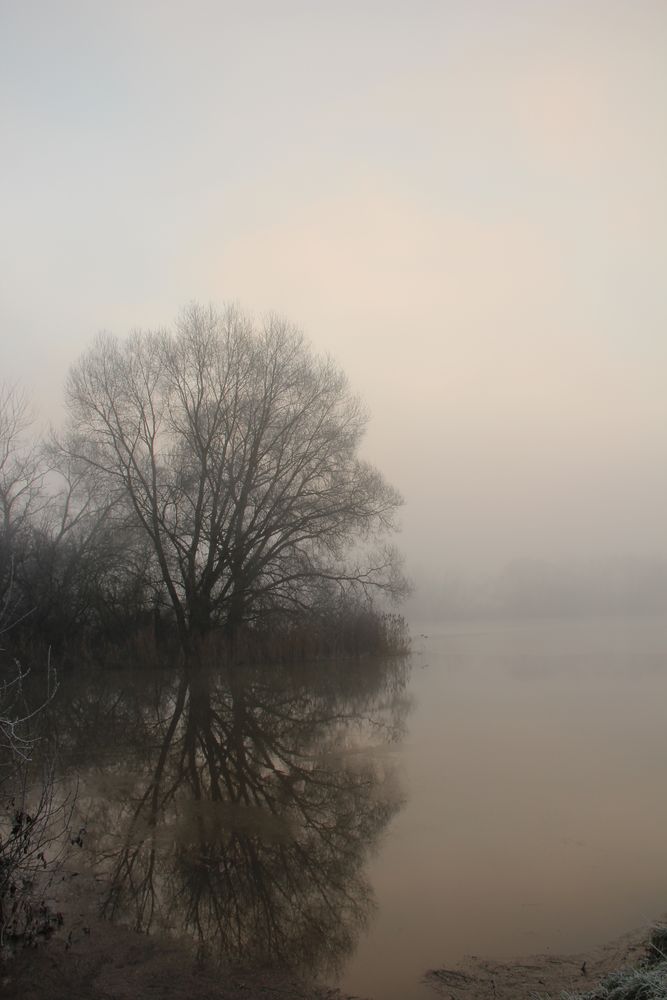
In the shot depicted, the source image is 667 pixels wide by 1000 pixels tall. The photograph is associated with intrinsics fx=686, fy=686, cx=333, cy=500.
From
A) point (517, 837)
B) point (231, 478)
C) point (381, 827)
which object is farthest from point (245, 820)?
point (231, 478)

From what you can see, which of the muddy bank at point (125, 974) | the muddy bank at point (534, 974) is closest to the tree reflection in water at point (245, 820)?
the muddy bank at point (125, 974)

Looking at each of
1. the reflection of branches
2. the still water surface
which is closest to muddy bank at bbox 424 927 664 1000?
the still water surface

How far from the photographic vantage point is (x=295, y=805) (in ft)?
19.8

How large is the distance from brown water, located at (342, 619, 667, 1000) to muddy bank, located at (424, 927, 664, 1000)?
0.33 feet

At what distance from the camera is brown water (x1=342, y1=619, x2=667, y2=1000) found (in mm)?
3748

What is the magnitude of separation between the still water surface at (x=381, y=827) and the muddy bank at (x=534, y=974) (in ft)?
0.38

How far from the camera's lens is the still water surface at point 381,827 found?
12.5 feet

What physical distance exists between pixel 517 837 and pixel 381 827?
1.05m

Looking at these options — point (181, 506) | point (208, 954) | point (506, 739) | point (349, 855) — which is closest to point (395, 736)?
point (506, 739)

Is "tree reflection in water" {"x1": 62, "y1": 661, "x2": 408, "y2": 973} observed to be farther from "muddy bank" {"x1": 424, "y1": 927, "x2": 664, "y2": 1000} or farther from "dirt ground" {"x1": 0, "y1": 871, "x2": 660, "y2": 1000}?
"muddy bank" {"x1": 424, "y1": 927, "x2": 664, "y2": 1000}

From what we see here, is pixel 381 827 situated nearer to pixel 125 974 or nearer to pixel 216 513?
pixel 125 974

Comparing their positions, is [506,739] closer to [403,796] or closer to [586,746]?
[586,746]

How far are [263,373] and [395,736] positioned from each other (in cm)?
1543

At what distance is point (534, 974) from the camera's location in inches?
131
